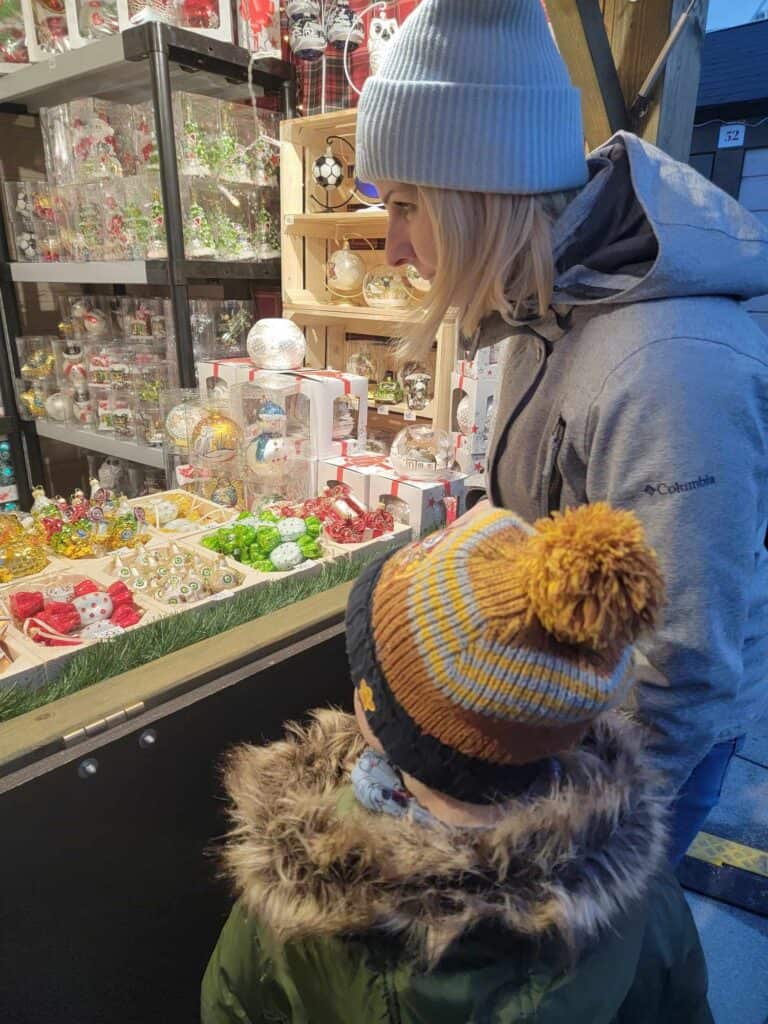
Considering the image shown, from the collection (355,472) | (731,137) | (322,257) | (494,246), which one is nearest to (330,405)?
(355,472)

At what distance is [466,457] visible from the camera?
74.4 inches

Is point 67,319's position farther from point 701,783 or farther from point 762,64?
point 762,64

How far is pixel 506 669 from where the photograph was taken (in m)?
0.50

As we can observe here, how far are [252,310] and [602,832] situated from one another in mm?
2153

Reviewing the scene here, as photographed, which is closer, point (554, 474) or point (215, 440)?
point (554, 474)

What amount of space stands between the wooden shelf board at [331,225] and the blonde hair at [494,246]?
120 cm

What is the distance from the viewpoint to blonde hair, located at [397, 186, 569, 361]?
0.84 meters

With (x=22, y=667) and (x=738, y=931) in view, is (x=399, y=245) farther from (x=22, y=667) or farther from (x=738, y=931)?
(x=738, y=931)

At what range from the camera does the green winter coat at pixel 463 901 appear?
22.1 inches

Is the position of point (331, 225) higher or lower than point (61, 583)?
higher

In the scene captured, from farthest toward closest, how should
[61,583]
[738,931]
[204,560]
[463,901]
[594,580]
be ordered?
[738,931] < [204,560] < [61,583] < [463,901] < [594,580]

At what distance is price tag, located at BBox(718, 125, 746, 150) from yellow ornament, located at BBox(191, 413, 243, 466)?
3875 millimetres

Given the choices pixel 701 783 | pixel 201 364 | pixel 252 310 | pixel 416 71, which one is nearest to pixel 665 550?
pixel 701 783

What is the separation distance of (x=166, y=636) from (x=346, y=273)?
1.38 metres
